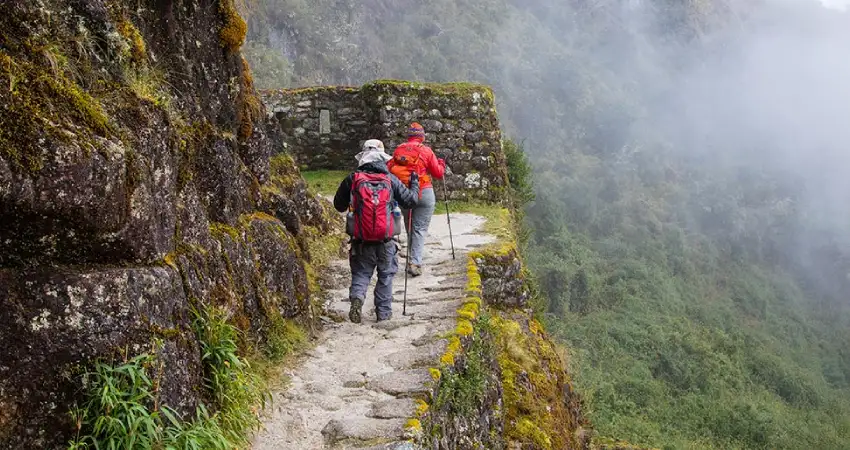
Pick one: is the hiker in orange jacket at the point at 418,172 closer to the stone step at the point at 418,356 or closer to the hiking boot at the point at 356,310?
the hiking boot at the point at 356,310

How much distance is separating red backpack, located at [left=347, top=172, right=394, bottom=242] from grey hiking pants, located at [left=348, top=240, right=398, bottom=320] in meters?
0.20

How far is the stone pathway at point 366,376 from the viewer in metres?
4.47

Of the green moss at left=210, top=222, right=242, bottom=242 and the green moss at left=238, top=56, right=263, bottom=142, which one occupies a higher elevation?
the green moss at left=238, top=56, right=263, bottom=142

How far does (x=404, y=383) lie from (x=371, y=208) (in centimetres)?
162

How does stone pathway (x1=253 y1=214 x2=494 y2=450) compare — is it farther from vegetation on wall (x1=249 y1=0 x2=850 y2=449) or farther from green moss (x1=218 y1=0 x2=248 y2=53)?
vegetation on wall (x1=249 y1=0 x2=850 y2=449)

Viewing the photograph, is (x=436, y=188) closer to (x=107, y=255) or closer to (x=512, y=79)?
(x=107, y=255)

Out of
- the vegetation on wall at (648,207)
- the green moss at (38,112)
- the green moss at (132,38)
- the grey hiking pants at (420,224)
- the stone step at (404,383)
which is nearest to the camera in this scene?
the green moss at (38,112)

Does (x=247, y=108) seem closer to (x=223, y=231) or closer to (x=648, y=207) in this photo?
(x=223, y=231)

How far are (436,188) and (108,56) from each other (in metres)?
8.96

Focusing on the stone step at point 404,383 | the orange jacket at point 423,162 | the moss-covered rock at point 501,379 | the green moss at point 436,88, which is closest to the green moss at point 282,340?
the stone step at point 404,383

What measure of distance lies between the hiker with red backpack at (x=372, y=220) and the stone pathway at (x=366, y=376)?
0.26 m

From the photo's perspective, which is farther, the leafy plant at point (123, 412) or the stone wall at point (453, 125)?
the stone wall at point (453, 125)

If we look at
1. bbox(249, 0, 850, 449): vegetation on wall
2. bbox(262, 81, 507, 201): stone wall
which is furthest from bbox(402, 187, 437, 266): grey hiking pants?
bbox(249, 0, 850, 449): vegetation on wall

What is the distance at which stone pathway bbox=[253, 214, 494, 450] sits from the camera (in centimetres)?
447
